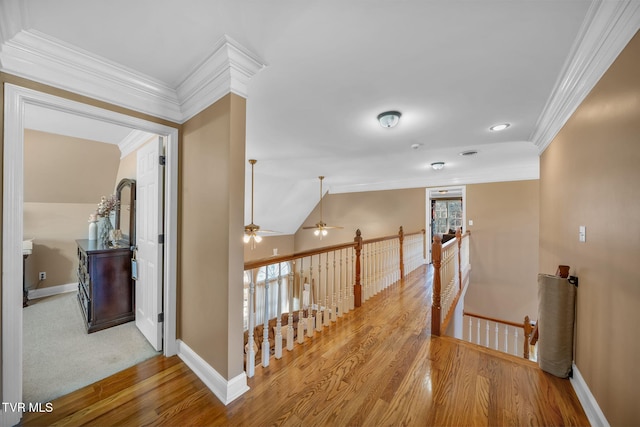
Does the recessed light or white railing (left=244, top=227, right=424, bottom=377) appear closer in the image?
white railing (left=244, top=227, right=424, bottom=377)

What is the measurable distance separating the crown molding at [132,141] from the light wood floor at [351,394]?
2.33m

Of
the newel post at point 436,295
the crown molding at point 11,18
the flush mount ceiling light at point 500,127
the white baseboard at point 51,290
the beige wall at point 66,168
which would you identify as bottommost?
the white baseboard at point 51,290

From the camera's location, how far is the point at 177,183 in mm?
2107

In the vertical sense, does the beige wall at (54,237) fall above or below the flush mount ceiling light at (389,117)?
below

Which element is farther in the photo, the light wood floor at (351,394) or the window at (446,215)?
the window at (446,215)

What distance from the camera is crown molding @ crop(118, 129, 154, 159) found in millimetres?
2736

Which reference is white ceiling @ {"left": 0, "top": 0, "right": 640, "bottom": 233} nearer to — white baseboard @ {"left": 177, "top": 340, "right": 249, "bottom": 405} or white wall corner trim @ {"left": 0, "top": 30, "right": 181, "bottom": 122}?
white wall corner trim @ {"left": 0, "top": 30, "right": 181, "bottom": 122}

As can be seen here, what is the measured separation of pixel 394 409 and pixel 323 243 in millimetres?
6598

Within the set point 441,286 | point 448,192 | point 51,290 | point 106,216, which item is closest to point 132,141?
point 106,216

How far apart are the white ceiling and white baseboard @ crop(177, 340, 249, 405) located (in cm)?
214

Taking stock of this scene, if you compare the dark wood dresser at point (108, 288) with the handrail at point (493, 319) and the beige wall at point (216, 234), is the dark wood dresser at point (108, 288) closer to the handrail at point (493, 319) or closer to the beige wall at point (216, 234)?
the beige wall at point (216, 234)

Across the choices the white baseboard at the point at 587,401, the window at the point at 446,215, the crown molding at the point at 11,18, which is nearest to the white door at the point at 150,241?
the crown molding at the point at 11,18

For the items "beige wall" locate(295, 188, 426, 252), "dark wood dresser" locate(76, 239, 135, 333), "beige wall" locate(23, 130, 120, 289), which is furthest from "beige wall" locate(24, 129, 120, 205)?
"beige wall" locate(295, 188, 426, 252)

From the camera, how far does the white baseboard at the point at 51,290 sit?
357 centimetres
